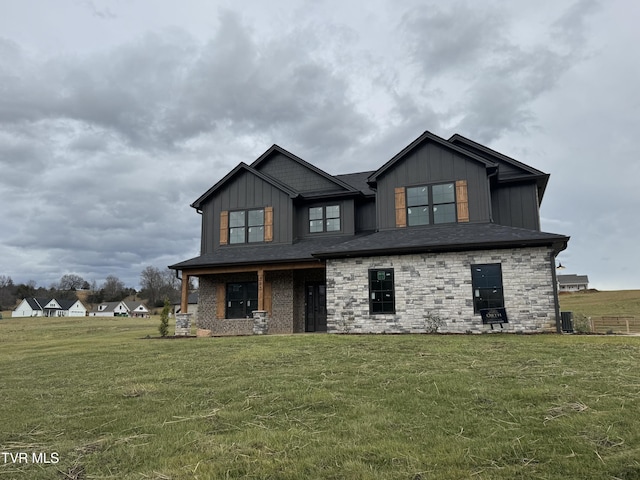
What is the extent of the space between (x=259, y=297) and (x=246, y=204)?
4.92 meters

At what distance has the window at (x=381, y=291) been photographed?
15.0 m

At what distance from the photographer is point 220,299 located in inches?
769

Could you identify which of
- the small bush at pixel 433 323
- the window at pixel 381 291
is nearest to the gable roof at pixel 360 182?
the window at pixel 381 291

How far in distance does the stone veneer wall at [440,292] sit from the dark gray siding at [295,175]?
5.50 metres

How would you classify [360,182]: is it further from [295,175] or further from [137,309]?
[137,309]

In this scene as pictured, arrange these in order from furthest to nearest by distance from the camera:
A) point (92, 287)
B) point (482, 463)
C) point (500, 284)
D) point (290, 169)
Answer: point (92, 287)
point (290, 169)
point (500, 284)
point (482, 463)

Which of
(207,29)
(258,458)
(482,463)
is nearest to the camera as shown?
(482,463)

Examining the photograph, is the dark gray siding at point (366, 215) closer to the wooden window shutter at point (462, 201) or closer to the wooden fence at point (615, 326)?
the wooden window shutter at point (462, 201)

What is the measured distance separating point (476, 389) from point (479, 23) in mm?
13642

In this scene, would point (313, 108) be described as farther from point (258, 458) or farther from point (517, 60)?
point (258, 458)

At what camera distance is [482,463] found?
11.8 feet

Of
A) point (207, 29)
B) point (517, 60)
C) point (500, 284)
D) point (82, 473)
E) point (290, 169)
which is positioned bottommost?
point (82, 473)

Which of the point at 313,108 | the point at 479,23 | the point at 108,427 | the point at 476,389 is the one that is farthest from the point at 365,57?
the point at 108,427

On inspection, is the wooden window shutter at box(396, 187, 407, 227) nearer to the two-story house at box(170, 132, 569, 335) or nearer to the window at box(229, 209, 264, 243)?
the two-story house at box(170, 132, 569, 335)
